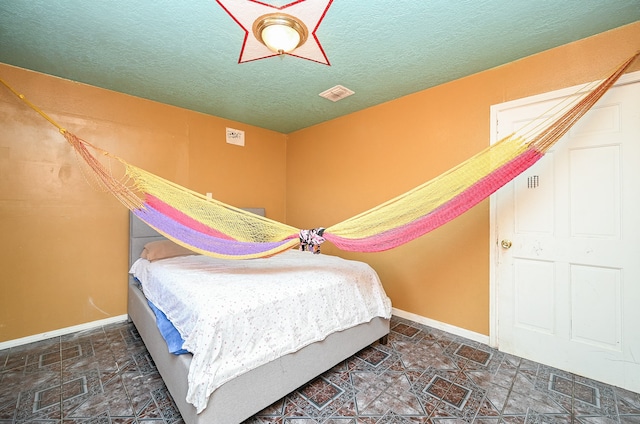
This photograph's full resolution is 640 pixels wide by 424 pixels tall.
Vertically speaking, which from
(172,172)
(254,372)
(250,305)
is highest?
(172,172)

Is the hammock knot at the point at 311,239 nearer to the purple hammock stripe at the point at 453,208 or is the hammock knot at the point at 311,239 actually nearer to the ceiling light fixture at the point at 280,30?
the purple hammock stripe at the point at 453,208

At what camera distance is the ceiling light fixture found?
1417 mm

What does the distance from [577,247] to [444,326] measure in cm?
121

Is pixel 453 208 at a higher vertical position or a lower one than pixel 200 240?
higher

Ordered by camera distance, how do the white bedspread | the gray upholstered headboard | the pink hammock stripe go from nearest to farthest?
the white bedspread
the pink hammock stripe
the gray upholstered headboard

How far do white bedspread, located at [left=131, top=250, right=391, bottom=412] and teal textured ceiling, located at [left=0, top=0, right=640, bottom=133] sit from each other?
165 centimetres

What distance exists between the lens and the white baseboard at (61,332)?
2141 mm

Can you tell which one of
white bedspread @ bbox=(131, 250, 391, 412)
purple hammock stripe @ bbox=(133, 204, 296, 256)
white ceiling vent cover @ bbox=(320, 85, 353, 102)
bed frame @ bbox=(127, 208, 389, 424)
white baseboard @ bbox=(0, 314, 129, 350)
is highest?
white ceiling vent cover @ bbox=(320, 85, 353, 102)

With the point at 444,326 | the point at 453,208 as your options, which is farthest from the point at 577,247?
the point at 444,326

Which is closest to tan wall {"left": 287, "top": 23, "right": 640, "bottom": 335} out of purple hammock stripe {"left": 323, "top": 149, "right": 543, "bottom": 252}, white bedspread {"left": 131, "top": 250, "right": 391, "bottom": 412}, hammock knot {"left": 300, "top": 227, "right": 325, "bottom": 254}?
purple hammock stripe {"left": 323, "top": 149, "right": 543, "bottom": 252}

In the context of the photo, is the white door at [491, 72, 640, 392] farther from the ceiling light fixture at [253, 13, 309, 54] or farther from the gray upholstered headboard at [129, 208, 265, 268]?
the gray upholstered headboard at [129, 208, 265, 268]

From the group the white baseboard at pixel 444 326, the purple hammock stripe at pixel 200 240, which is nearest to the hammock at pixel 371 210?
the purple hammock stripe at pixel 200 240

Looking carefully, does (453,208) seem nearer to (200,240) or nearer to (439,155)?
(439,155)

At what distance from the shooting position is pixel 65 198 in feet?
7.77
